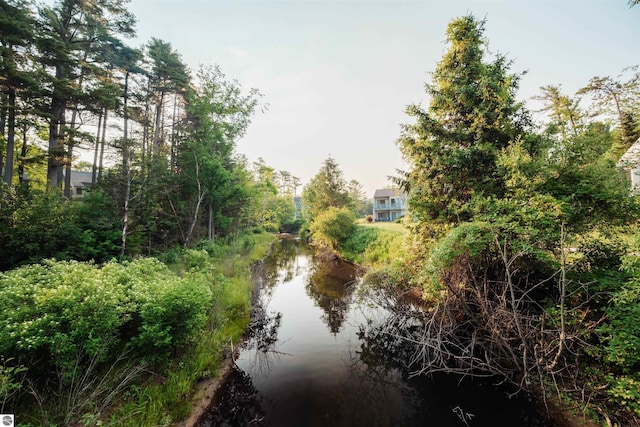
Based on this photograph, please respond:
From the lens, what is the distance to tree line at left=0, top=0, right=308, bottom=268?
9109 millimetres

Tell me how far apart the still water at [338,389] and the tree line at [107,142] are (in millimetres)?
8489

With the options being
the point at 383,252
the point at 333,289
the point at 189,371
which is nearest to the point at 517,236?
the point at 189,371

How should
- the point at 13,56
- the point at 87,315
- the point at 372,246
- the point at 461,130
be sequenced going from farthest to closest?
the point at 372,246 < the point at 13,56 < the point at 461,130 < the point at 87,315

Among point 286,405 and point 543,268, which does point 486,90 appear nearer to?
point 543,268

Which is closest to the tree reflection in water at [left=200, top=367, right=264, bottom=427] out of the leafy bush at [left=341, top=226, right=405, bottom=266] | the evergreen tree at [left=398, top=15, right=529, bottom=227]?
the evergreen tree at [left=398, top=15, right=529, bottom=227]

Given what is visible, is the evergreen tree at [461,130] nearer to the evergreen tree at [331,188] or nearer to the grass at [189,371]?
the grass at [189,371]

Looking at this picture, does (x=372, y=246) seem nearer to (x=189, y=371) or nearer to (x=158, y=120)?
(x=189, y=371)

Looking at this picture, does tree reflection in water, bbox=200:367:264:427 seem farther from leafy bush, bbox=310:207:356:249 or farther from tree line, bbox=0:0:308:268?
leafy bush, bbox=310:207:356:249

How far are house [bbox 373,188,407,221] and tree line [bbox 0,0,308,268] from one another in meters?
30.9

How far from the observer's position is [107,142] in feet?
43.7

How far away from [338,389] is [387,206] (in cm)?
4297

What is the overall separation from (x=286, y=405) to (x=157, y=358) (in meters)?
2.93

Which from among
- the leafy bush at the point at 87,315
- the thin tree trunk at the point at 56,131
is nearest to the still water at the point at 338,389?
the leafy bush at the point at 87,315

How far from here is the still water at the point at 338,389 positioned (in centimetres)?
465
